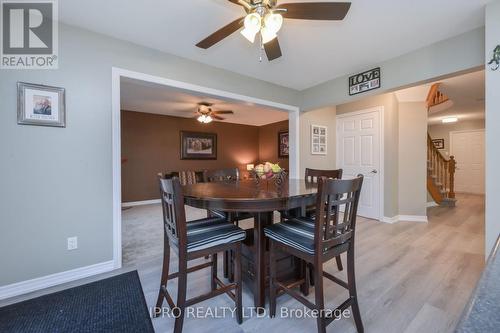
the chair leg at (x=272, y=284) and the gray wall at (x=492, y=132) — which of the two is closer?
the chair leg at (x=272, y=284)

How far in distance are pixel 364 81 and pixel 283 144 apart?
12.7 ft

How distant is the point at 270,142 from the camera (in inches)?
285

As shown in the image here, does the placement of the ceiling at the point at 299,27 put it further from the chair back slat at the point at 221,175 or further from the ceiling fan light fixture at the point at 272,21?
the chair back slat at the point at 221,175

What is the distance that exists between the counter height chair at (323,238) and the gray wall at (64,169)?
1767 millimetres

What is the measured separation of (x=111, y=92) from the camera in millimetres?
2189

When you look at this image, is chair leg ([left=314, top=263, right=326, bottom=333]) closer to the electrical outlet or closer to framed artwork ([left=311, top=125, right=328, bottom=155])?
the electrical outlet

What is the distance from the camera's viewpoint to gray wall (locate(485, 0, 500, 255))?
5.76 ft

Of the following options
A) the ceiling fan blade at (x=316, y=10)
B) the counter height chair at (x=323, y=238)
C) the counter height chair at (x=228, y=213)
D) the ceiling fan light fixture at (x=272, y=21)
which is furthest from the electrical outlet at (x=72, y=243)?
the ceiling fan blade at (x=316, y=10)

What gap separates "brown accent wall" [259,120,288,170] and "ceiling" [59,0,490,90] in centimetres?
409

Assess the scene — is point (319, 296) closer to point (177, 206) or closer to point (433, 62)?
point (177, 206)

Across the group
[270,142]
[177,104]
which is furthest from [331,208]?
[270,142]

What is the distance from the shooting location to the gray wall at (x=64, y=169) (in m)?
1.79

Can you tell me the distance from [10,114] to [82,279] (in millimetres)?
1550

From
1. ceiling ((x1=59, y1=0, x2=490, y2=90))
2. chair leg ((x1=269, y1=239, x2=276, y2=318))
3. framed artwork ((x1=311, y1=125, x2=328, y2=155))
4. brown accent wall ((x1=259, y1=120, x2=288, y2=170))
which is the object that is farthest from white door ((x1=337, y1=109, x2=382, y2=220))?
chair leg ((x1=269, y1=239, x2=276, y2=318))
